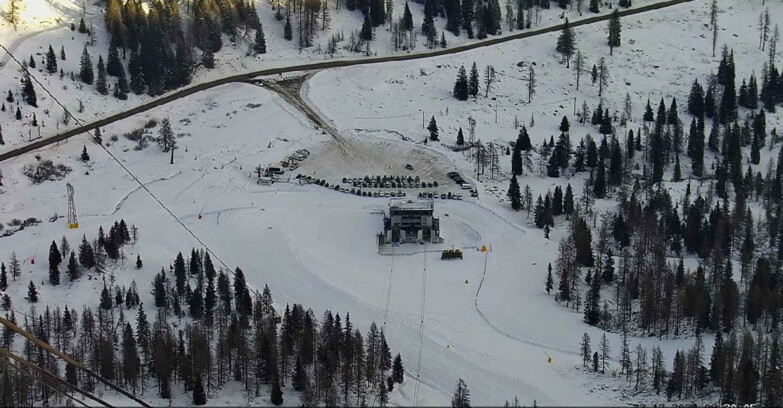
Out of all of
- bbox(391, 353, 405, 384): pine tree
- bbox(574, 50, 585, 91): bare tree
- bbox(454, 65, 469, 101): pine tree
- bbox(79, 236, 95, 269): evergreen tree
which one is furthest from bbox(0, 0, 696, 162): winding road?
bbox(391, 353, 405, 384): pine tree

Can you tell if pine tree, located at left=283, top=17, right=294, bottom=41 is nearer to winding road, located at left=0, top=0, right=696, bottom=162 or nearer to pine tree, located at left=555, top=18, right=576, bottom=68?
winding road, located at left=0, top=0, right=696, bottom=162

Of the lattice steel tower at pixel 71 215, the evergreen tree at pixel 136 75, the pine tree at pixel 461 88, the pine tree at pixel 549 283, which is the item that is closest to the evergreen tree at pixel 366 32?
the pine tree at pixel 461 88

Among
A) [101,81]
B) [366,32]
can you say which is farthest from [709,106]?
[101,81]

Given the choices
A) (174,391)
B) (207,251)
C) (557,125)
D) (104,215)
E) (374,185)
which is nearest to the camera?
(174,391)

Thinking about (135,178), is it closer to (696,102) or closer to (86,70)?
(86,70)

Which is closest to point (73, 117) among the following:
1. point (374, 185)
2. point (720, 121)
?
point (374, 185)

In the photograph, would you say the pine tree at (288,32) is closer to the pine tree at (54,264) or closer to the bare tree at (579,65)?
the bare tree at (579,65)

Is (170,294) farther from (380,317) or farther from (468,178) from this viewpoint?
(468,178)
